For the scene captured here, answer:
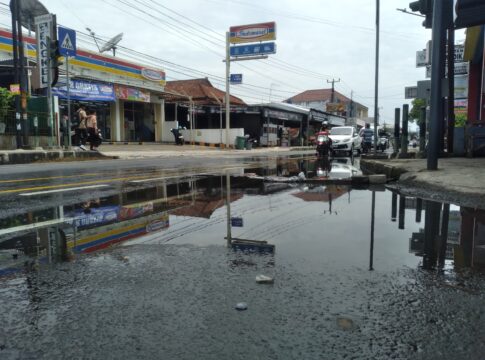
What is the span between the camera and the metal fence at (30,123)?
54.6 ft

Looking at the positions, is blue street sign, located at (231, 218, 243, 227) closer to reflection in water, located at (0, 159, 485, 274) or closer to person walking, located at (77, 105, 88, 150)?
reflection in water, located at (0, 159, 485, 274)

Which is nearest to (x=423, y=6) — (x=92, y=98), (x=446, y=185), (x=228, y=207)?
(x=446, y=185)

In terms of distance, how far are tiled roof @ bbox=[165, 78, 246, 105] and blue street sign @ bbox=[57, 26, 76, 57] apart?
1857 centimetres

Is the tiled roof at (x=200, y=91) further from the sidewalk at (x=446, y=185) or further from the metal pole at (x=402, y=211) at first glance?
the metal pole at (x=402, y=211)

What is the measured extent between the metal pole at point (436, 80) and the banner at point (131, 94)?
886 inches

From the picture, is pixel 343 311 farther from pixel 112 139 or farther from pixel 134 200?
pixel 112 139

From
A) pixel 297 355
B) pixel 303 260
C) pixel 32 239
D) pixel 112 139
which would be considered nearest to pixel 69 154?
pixel 112 139

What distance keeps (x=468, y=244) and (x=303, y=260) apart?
1624mm

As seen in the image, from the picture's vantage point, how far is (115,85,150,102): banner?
27.2 m

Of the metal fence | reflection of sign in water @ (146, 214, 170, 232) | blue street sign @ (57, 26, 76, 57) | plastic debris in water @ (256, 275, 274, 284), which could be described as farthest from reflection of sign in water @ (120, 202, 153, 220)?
the metal fence

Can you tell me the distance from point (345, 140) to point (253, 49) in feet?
42.9

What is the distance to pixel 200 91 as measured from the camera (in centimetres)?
3788

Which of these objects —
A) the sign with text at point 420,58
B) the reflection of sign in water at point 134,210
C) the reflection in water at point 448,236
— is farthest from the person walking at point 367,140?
the reflection of sign in water at point 134,210

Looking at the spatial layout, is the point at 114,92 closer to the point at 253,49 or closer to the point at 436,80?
the point at 253,49
